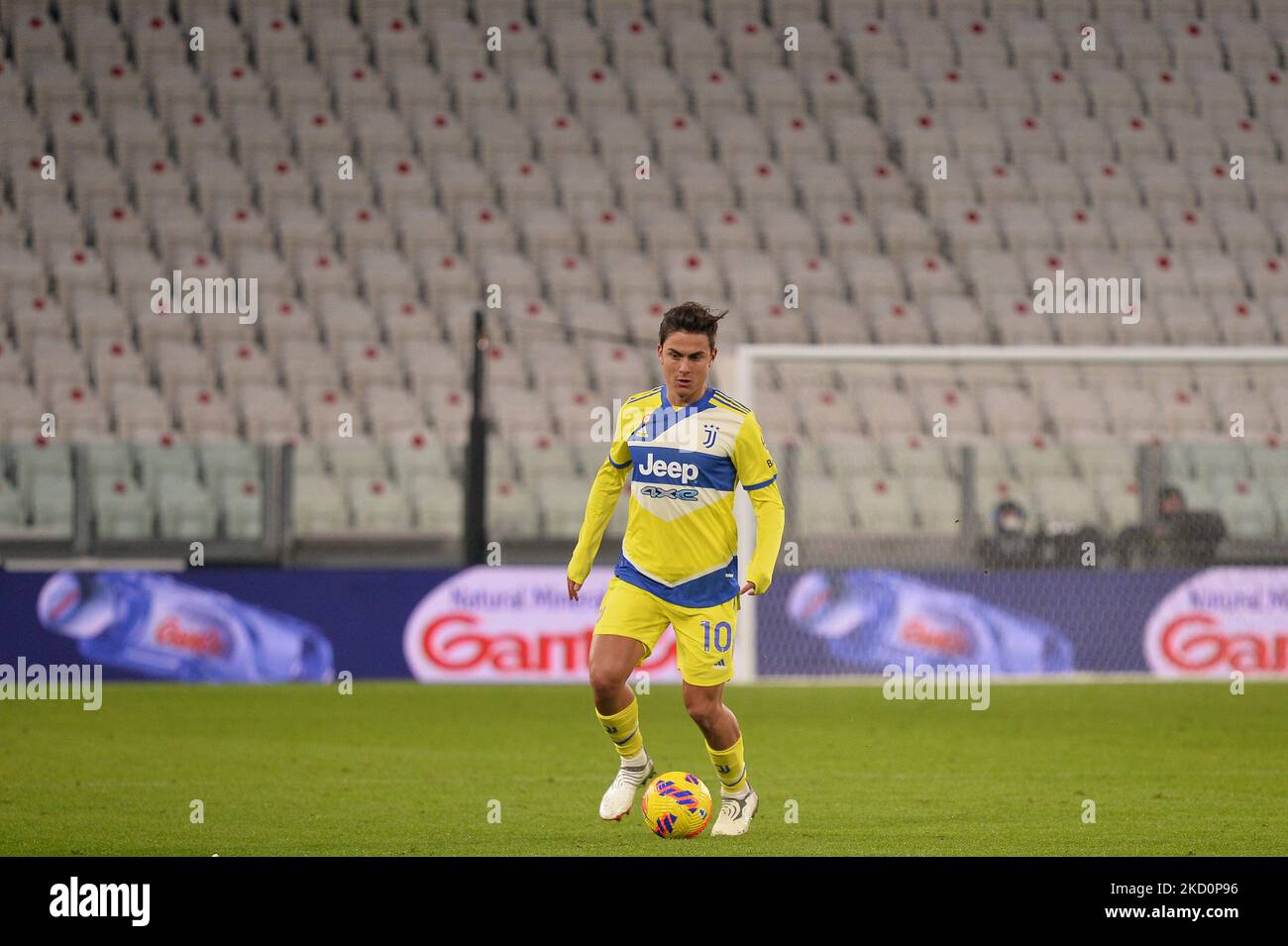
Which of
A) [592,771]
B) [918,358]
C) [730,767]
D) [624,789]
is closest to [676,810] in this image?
[730,767]

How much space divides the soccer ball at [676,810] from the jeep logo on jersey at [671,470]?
118 centimetres

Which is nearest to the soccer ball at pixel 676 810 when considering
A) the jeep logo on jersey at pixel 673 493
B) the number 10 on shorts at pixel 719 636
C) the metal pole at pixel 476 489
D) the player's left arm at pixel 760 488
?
the number 10 on shorts at pixel 719 636

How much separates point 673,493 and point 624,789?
1247 millimetres

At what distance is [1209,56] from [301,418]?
1223cm

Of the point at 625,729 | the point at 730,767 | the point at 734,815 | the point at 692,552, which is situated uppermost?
the point at 692,552

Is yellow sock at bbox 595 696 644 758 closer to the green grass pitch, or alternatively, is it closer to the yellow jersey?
the green grass pitch

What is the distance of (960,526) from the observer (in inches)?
607

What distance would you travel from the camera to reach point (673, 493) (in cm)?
757

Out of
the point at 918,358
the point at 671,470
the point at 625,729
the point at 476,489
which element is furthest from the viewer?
the point at 918,358

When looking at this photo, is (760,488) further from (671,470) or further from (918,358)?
(918,358)

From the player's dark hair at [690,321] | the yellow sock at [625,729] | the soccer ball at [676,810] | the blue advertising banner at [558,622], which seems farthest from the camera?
the blue advertising banner at [558,622]

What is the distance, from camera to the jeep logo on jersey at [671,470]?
753 cm

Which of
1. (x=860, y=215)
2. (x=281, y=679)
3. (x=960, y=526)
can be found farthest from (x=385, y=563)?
(x=860, y=215)

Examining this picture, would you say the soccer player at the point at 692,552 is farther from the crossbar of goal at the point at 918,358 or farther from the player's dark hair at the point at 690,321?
the crossbar of goal at the point at 918,358
